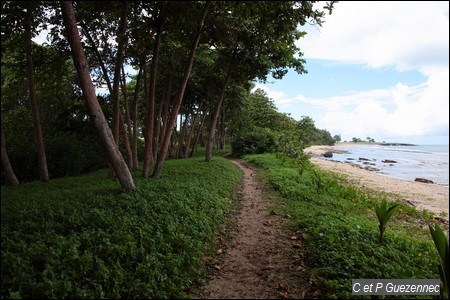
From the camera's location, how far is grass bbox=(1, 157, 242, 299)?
3.42m

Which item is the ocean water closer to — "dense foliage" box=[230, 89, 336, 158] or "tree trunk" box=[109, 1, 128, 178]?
"dense foliage" box=[230, 89, 336, 158]

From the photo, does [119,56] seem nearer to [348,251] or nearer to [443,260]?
[348,251]

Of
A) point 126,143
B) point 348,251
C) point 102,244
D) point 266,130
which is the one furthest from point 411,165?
point 102,244

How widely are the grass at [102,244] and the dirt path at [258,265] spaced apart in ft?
1.48

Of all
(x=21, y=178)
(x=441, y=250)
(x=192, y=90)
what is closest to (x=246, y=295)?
(x=441, y=250)

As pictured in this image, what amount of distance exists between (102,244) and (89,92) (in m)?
3.51

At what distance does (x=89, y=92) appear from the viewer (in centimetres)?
625

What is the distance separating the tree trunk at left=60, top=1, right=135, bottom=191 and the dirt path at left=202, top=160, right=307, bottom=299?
3.22 meters

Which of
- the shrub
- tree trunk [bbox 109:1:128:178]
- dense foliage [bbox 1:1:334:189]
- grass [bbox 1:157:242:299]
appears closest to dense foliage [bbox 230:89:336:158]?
the shrub

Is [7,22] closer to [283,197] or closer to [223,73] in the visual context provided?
[283,197]

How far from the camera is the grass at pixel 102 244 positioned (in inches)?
135

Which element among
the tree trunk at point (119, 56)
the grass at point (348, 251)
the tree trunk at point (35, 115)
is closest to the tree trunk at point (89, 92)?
the tree trunk at point (119, 56)

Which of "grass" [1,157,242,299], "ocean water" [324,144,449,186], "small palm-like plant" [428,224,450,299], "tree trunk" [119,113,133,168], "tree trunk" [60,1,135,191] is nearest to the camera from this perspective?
"grass" [1,157,242,299]

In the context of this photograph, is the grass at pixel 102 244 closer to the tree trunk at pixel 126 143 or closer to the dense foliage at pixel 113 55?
the dense foliage at pixel 113 55
